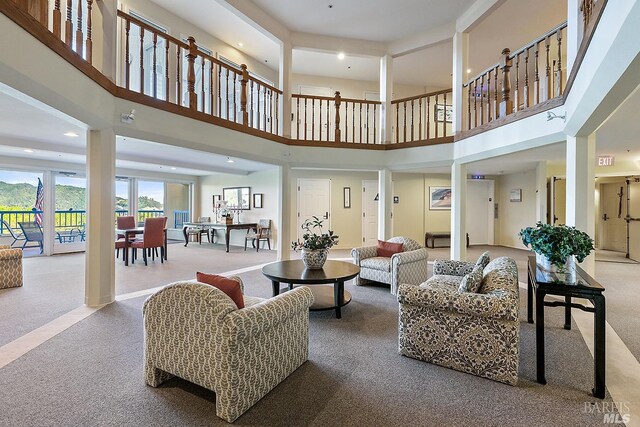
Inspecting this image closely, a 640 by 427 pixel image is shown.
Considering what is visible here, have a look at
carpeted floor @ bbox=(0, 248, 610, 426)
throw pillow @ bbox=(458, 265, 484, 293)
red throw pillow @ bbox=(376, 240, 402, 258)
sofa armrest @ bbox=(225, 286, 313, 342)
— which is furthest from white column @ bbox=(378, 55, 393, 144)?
sofa armrest @ bbox=(225, 286, 313, 342)

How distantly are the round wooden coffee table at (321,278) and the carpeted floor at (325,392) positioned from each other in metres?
0.58

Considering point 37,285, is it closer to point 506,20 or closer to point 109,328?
point 109,328

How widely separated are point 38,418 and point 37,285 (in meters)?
3.88

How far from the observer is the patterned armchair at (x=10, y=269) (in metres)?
4.52

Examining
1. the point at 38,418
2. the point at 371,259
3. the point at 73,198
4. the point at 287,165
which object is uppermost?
the point at 287,165

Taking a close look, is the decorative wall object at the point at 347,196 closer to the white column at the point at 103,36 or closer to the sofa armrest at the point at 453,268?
the sofa armrest at the point at 453,268

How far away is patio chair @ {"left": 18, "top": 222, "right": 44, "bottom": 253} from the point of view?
24.3ft

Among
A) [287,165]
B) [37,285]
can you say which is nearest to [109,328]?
[37,285]

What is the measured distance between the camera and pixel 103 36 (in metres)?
3.76

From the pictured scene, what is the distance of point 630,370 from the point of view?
8.08 feet

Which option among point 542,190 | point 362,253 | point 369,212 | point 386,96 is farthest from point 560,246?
point 369,212

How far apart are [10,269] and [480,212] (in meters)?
10.7

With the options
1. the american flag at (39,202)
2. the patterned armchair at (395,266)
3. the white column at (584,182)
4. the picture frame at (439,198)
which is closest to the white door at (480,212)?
the picture frame at (439,198)

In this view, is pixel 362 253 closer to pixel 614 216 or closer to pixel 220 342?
pixel 220 342
